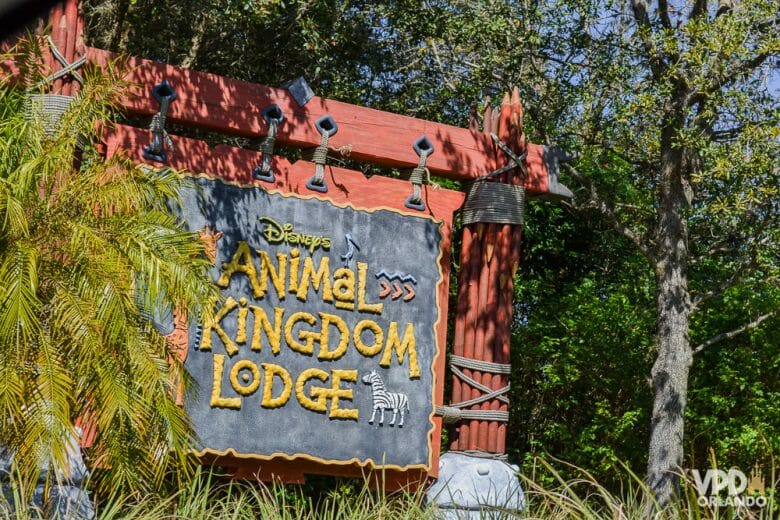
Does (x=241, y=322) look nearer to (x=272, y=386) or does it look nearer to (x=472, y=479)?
(x=272, y=386)

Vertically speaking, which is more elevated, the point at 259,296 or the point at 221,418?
the point at 259,296

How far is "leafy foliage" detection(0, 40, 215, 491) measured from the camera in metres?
5.15

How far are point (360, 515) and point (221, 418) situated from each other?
192 centimetres

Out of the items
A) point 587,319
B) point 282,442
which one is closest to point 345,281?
point 282,442

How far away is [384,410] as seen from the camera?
786cm

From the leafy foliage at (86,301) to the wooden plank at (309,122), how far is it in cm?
141

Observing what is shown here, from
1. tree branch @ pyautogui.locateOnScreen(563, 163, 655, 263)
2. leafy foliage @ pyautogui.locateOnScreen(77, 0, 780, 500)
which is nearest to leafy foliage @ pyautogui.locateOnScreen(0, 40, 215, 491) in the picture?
leafy foliage @ pyautogui.locateOnScreen(77, 0, 780, 500)

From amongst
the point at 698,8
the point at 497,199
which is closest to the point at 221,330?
the point at 497,199

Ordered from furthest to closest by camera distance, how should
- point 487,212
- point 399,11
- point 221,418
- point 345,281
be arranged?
point 399,11, point 487,212, point 345,281, point 221,418

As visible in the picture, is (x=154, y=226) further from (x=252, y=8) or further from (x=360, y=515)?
(x=252, y=8)

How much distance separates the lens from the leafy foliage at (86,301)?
515cm

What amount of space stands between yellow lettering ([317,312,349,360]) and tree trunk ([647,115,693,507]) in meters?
3.49

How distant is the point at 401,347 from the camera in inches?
314

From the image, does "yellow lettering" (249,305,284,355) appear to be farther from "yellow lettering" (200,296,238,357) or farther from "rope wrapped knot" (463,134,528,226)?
"rope wrapped knot" (463,134,528,226)
